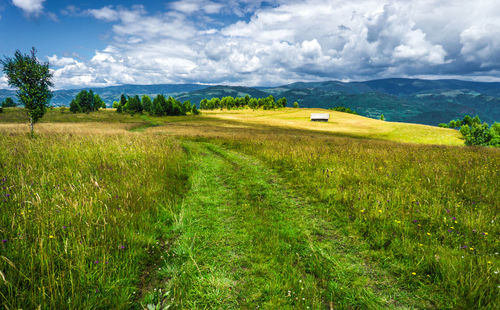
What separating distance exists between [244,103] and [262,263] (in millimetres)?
152152

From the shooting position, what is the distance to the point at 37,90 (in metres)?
18.3

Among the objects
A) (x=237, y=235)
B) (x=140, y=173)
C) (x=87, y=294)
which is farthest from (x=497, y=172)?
(x=140, y=173)

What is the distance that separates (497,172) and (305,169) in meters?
7.05

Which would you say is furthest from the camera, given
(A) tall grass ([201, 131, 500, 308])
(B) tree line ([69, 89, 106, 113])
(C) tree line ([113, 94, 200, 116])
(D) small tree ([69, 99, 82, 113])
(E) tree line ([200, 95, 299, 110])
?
(E) tree line ([200, 95, 299, 110])

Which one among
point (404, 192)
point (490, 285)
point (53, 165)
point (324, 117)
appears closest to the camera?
point (490, 285)

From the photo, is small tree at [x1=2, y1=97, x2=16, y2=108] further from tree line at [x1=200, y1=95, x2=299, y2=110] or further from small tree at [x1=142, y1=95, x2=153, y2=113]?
tree line at [x1=200, y1=95, x2=299, y2=110]

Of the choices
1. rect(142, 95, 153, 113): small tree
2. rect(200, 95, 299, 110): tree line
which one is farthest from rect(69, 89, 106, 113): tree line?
rect(200, 95, 299, 110): tree line

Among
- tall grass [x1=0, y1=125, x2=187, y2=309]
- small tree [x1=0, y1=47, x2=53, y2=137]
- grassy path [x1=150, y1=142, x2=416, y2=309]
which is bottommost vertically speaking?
grassy path [x1=150, y1=142, x2=416, y2=309]

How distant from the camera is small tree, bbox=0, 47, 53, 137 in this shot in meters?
17.1

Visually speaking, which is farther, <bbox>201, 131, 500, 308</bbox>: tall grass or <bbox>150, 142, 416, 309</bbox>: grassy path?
<bbox>201, 131, 500, 308</bbox>: tall grass

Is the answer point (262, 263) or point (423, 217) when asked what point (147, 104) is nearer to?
point (262, 263)

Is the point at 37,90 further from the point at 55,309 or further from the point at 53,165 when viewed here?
the point at 55,309

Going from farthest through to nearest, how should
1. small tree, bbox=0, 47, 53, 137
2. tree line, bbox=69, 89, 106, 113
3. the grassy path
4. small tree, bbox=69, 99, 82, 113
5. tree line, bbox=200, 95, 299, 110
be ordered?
tree line, bbox=200, 95, 299, 110, tree line, bbox=69, 89, 106, 113, small tree, bbox=69, 99, 82, 113, small tree, bbox=0, 47, 53, 137, the grassy path

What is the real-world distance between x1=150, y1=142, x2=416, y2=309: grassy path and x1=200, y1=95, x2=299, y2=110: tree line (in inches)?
5462
